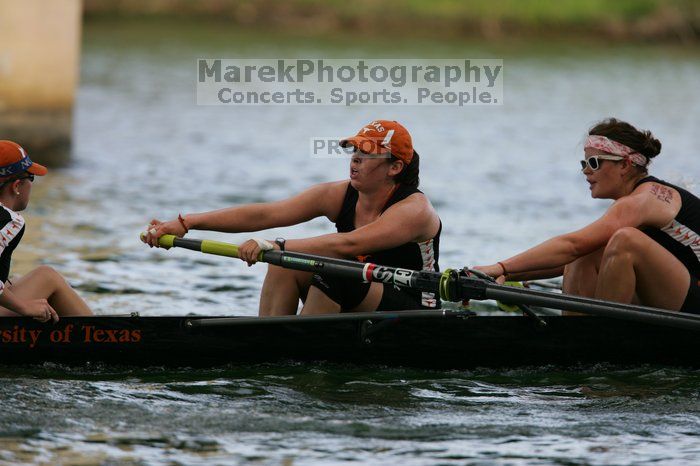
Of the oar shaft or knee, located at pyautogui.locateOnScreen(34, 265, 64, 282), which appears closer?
the oar shaft

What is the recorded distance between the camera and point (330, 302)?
8164 millimetres

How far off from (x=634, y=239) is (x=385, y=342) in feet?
5.97

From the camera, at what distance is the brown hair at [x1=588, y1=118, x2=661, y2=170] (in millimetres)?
8141

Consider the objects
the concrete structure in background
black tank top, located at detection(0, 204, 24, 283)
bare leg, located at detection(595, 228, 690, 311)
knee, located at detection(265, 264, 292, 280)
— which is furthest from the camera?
the concrete structure in background

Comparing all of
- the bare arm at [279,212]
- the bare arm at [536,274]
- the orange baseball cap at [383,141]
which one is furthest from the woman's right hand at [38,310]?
→ the bare arm at [536,274]

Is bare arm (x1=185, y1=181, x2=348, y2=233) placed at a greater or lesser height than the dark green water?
greater

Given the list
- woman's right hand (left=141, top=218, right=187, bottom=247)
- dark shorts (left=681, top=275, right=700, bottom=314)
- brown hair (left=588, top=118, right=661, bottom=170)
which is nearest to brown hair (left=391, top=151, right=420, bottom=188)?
brown hair (left=588, top=118, right=661, bottom=170)

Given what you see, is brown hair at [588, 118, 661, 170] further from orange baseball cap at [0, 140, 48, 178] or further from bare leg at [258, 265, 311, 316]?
orange baseball cap at [0, 140, 48, 178]

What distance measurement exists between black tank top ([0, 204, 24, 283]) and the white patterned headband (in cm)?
386

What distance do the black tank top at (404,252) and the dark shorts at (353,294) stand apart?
5.2 inches

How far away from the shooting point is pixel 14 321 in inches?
313

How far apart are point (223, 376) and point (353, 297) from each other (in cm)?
104

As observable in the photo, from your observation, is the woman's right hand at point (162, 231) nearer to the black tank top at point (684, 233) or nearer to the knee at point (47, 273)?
the knee at point (47, 273)

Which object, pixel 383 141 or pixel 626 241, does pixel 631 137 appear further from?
pixel 383 141
